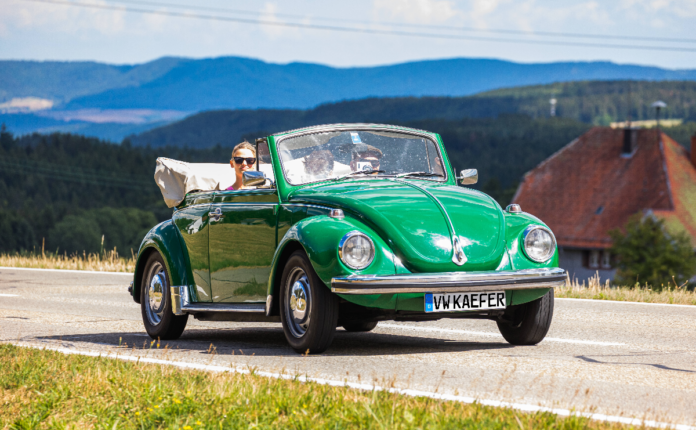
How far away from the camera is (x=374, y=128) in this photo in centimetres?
834

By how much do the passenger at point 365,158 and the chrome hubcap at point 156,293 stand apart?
2.10m

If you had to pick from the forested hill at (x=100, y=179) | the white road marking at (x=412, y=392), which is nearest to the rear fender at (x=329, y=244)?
the white road marking at (x=412, y=392)

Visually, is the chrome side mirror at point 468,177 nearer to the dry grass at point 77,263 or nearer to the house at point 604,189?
the dry grass at point 77,263

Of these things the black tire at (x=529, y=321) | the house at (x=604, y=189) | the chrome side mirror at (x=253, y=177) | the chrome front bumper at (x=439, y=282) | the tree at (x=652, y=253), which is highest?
the chrome side mirror at (x=253, y=177)

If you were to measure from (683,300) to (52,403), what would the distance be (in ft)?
28.1

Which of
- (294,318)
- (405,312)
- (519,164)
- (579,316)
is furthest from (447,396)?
(519,164)

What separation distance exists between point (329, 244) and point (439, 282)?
802 mm

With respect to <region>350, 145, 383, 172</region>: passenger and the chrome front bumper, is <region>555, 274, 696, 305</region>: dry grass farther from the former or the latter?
the chrome front bumper

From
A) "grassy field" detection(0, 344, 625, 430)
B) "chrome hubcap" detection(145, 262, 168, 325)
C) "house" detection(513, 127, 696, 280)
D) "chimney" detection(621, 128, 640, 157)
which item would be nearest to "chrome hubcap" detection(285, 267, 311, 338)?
"grassy field" detection(0, 344, 625, 430)

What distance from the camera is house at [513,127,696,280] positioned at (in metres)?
86.6

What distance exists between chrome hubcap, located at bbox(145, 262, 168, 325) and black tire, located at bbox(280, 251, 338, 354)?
1.92m

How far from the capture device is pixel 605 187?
3585 inches

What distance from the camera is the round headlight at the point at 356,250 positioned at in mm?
6598

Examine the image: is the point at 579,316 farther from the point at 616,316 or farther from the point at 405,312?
the point at 405,312
